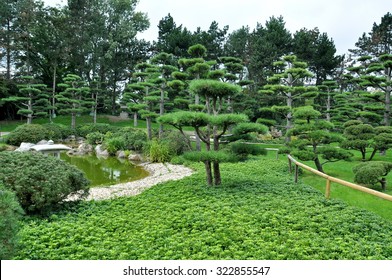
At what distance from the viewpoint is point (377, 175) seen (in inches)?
270

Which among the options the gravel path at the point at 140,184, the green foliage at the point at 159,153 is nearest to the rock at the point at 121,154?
the green foliage at the point at 159,153

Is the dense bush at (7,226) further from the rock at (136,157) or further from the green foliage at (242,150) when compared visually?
the rock at (136,157)

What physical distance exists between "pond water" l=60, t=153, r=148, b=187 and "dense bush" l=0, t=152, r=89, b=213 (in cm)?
273

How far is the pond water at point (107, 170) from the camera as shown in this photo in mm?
9810

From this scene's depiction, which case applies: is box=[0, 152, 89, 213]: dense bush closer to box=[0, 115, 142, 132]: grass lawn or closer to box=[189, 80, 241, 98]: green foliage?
box=[189, 80, 241, 98]: green foliage

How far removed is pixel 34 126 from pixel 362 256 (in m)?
17.6

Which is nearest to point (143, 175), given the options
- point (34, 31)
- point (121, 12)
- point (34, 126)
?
point (34, 126)

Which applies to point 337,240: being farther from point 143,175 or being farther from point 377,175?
point 143,175

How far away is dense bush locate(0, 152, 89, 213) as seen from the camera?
16.0 ft

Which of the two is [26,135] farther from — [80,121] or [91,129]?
[80,121]

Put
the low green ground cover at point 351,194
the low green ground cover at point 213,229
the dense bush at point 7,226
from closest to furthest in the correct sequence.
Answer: the dense bush at point 7,226, the low green ground cover at point 213,229, the low green ground cover at point 351,194

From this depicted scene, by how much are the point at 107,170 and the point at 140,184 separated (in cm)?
356

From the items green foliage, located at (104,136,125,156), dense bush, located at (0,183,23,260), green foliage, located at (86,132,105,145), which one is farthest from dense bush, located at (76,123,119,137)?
dense bush, located at (0,183,23,260)

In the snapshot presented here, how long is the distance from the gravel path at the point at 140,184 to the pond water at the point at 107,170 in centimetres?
56
